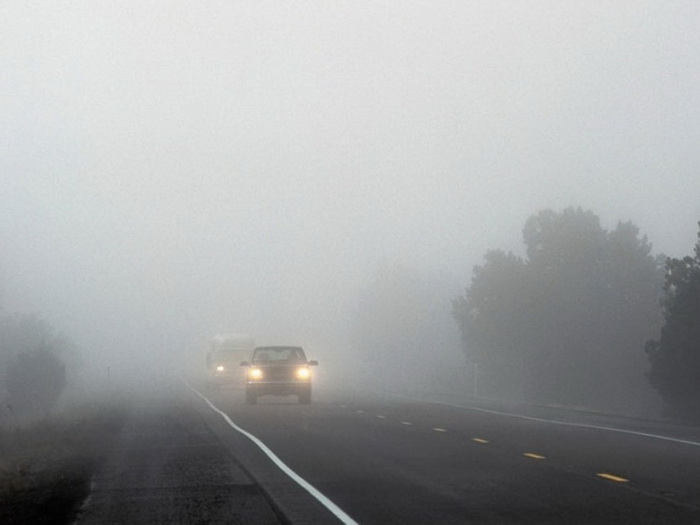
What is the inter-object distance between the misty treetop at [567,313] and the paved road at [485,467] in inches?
1451

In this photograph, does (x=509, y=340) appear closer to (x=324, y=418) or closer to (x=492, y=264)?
(x=492, y=264)

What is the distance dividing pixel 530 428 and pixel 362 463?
31.8ft

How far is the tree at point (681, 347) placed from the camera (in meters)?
44.7

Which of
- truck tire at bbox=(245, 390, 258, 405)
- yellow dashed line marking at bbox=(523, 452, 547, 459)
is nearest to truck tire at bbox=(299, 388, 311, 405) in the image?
truck tire at bbox=(245, 390, 258, 405)

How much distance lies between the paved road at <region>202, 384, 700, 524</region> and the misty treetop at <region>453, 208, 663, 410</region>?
3685 centimetres

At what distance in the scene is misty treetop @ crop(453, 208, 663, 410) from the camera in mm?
69000

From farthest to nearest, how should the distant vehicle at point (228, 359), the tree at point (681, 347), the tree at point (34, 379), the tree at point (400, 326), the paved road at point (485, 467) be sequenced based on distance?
the tree at point (400, 326), the tree at point (34, 379), the distant vehicle at point (228, 359), the tree at point (681, 347), the paved road at point (485, 467)

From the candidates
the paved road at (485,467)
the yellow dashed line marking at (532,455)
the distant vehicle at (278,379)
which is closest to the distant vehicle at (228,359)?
the distant vehicle at (278,379)

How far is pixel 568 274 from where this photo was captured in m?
74.2

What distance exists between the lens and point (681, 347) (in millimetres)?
45031

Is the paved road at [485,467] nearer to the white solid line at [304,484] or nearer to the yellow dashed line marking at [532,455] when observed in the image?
Answer: the yellow dashed line marking at [532,455]

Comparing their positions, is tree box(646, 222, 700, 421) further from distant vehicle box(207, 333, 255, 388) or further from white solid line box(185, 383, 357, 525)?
white solid line box(185, 383, 357, 525)

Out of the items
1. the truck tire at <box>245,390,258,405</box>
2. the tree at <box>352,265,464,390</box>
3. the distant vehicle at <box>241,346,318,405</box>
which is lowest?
the truck tire at <box>245,390,258,405</box>

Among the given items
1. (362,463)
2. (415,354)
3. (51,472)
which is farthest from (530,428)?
(415,354)
